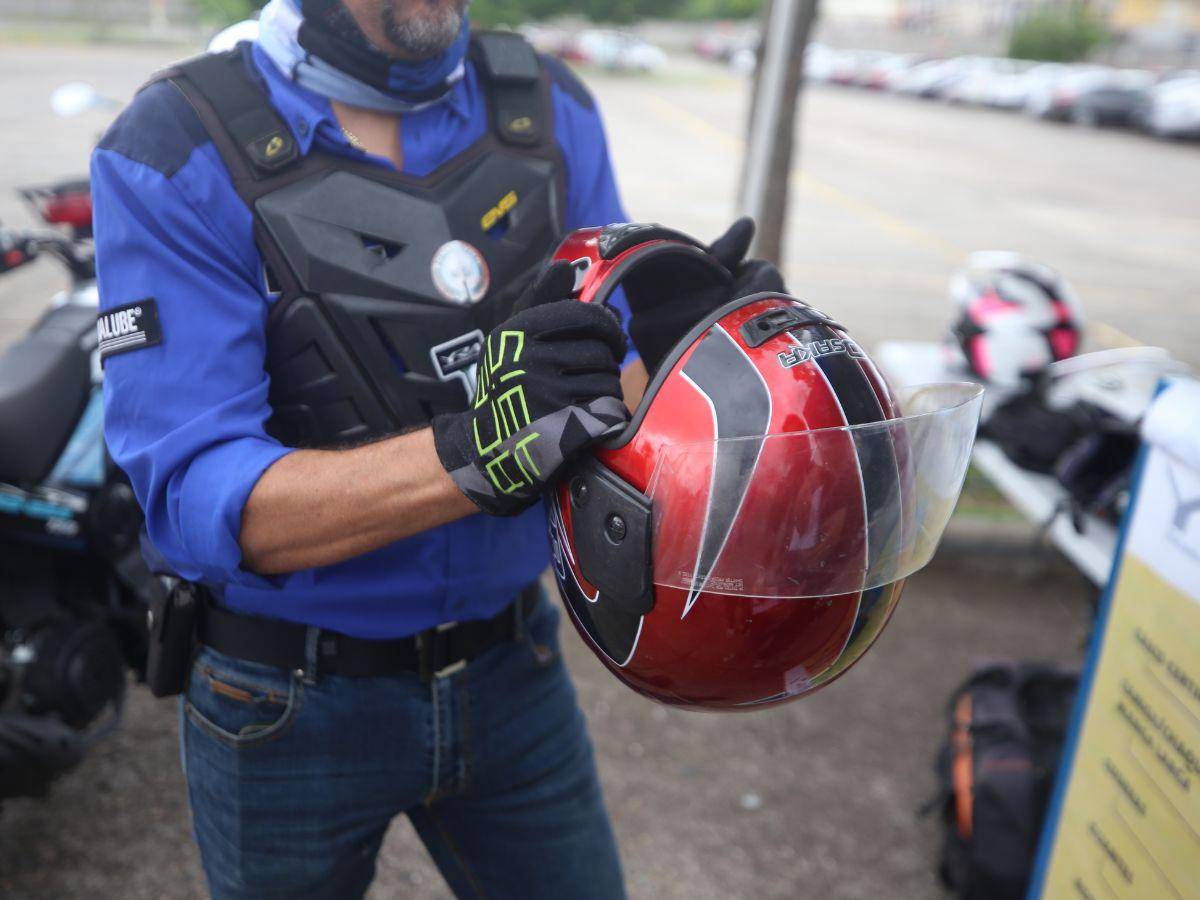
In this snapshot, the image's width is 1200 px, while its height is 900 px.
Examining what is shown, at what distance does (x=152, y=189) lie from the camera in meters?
1.31

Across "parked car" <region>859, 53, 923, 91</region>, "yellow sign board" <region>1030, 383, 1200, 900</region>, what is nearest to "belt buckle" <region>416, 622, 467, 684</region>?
"yellow sign board" <region>1030, 383, 1200, 900</region>

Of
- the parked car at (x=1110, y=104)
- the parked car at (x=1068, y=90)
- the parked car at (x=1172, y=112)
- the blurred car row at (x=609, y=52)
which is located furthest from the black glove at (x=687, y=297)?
the blurred car row at (x=609, y=52)

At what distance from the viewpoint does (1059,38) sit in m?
35.8

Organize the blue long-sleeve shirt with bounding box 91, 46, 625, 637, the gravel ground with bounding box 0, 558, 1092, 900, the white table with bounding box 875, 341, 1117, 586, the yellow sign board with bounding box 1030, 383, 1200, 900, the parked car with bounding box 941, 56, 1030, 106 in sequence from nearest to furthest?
the blue long-sleeve shirt with bounding box 91, 46, 625, 637 < the yellow sign board with bounding box 1030, 383, 1200, 900 < the gravel ground with bounding box 0, 558, 1092, 900 < the white table with bounding box 875, 341, 1117, 586 < the parked car with bounding box 941, 56, 1030, 106

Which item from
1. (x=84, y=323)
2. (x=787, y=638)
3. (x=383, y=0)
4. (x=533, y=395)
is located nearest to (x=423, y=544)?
(x=533, y=395)

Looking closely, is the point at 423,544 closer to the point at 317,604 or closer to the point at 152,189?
the point at 317,604

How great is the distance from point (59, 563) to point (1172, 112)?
77.2ft

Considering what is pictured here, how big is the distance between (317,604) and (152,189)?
595 mm

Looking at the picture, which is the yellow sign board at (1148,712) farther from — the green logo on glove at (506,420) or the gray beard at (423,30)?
the gray beard at (423,30)

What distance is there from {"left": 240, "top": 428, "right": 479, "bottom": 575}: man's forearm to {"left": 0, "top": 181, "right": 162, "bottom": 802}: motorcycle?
1502mm

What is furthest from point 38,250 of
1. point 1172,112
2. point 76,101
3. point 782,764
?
point 1172,112

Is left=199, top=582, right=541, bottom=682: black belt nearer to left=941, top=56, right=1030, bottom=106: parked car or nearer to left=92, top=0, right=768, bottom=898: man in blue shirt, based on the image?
left=92, top=0, right=768, bottom=898: man in blue shirt

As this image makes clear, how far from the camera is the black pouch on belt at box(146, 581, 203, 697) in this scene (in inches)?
61.3

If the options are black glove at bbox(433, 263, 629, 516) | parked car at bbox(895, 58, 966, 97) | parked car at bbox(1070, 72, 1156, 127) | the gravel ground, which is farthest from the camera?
parked car at bbox(895, 58, 966, 97)
